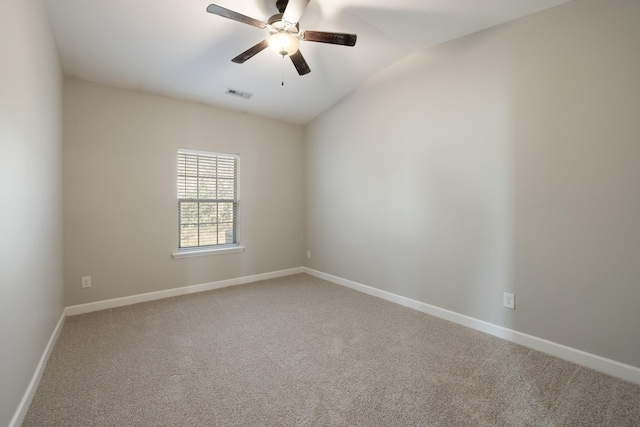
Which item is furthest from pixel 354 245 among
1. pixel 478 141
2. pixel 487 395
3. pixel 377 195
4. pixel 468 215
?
pixel 487 395

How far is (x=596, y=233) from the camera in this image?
2127 millimetres

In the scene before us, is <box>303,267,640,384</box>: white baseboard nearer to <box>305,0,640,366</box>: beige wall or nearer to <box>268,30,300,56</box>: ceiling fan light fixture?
<box>305,0,640,366</box>: beige wall

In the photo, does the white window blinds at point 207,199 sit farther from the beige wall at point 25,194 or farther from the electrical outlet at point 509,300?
the electrical outlet at point 509,300

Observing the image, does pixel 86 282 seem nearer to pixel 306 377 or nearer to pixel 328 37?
pixel 306 377

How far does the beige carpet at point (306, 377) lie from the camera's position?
1.64 metres

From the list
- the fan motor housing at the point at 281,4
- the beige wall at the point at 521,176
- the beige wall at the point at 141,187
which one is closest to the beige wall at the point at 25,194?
the beige wall at the point at 141,187

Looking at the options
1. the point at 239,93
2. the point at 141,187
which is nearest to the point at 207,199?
the point at 141,187

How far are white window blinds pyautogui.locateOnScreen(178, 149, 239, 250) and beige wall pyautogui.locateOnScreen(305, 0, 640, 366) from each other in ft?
6.38

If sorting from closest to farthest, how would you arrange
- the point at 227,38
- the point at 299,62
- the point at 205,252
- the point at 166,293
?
1. the point at 299,62
2. the point at 227,38
3. the point at 166,293
4. the point at 205,252

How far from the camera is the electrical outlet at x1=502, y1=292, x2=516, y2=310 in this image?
253 cm

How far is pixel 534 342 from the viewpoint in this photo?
2404mm

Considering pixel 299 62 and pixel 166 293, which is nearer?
pixel 299 62

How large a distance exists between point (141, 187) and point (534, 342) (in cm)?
424

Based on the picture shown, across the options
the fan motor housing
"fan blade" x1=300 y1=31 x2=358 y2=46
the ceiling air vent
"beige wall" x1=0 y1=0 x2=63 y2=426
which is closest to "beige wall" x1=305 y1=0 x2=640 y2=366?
"fan blade" x1=300 y1=31 x2=358 y2=46
